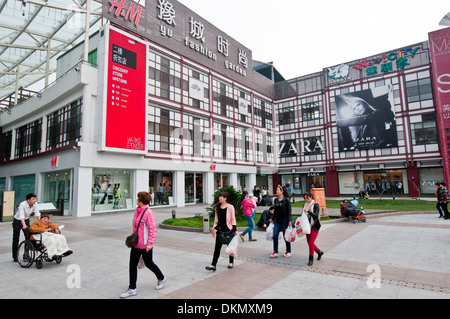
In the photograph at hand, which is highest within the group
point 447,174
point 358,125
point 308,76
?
point 308,76

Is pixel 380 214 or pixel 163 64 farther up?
pixel 163 64

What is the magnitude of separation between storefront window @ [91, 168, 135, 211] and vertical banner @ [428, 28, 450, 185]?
29.5 meters

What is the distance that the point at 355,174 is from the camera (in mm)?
33875

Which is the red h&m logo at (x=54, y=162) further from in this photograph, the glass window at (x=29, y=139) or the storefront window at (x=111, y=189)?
the glass window at (x=29, y=139)

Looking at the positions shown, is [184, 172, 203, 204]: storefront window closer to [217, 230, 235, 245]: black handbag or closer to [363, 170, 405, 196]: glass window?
[363, 170, 405, 196]: glass window

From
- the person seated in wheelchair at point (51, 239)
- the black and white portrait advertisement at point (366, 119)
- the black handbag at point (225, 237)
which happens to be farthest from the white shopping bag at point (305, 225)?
the black and white portrait advertisement at point (366, 119)

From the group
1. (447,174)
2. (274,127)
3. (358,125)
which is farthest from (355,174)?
(274,127)

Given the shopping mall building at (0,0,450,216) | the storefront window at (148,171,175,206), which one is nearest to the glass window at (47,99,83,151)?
the shopping mall building at (0,0,450,216)

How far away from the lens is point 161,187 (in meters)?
24.2

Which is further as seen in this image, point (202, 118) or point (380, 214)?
point (202, 118)

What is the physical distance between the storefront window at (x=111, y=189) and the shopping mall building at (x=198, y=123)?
0.26 feet

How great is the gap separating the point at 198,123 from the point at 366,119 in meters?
20.1

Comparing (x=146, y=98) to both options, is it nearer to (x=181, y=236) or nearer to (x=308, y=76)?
(x=181, y=236)
